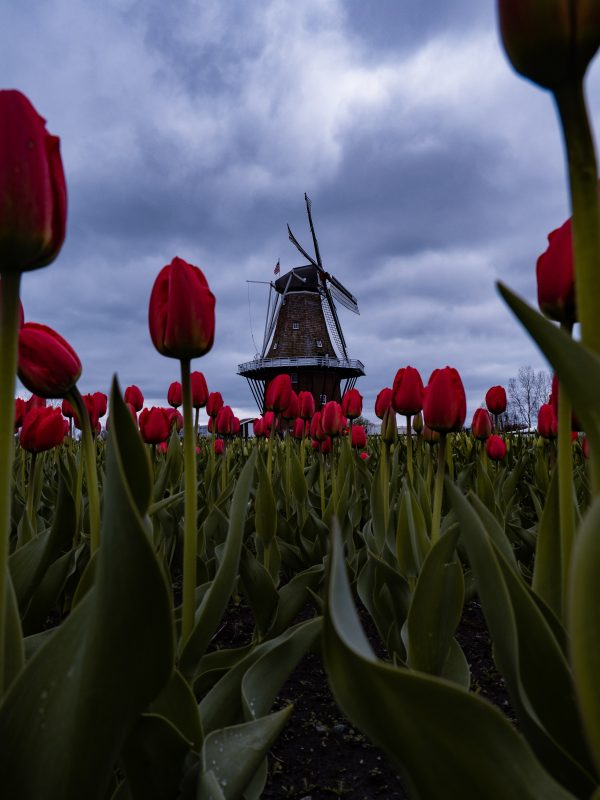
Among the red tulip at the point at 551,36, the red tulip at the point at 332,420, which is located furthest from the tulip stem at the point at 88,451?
the red tulip at the point at 332,420

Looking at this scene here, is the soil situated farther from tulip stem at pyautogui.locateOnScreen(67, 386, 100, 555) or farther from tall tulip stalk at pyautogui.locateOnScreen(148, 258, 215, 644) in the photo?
tulip stem at pyautogui.locateOnScreen(67, 386, 100, 555)

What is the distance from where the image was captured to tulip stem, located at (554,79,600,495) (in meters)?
0.49

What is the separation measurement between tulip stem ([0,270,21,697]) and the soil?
4.21ft

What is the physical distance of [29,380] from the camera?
3.97 feet

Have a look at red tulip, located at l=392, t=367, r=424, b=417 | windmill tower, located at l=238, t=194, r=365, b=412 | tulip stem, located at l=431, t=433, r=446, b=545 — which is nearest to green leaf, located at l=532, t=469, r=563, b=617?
tulip stem, located at l=431, t=433, r=446, b=545

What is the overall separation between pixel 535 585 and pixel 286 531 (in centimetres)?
213

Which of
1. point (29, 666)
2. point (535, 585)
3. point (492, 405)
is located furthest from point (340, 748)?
point (492, 405)

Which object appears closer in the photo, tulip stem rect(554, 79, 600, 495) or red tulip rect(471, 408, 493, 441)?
tulip stem rect(554, 79, 600, 495)

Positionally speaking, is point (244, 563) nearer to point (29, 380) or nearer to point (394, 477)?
point (29, 380)

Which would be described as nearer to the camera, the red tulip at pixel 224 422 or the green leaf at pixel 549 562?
the green leaf at pixel 549 562

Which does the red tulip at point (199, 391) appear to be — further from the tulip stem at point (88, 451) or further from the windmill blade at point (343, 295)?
the windmill blade at point (343, 295)

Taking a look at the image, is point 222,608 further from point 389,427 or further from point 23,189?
point 389,427

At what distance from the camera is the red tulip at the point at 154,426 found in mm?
2984

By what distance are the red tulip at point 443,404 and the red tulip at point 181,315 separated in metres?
0.91
